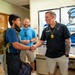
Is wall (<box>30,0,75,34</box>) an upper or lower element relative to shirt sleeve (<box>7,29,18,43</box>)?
upper

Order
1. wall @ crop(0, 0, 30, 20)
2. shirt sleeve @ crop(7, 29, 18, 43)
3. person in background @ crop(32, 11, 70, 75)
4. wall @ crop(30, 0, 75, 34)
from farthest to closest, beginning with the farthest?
wall @ crop(0, 0, 30, 20), wall @ crop(30, 0, 75, 34), person in background @ crop(32, 11, 70, 75), shirt sleeve @ crop(7, 29, 18, 43)

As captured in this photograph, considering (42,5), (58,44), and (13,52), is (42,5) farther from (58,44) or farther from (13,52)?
(13,52)

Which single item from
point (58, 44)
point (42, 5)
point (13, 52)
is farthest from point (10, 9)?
point (13, 52)

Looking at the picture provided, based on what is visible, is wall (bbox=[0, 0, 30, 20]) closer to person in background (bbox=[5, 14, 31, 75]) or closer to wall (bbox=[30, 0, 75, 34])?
wall (bbox=[30, 0, 75, 34])

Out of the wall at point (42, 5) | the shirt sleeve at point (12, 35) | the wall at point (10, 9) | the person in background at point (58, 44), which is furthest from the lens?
the wall at point (10, 9)

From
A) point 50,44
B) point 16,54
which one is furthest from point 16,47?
point 50,44

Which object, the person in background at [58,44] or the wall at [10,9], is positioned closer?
the person in background at [58,44]

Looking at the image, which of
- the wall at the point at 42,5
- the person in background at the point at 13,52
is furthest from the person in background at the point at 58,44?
the wall at the point at 42,5

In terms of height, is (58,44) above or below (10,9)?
below

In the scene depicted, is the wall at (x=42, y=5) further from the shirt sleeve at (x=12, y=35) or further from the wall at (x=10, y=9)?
the shirt sleeve at (x=12, y=35)

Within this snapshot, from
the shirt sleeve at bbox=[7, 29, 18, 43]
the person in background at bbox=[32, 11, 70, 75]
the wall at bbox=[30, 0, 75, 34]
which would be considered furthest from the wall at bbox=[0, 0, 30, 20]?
the shirt sleeve at bbox=[7, 29, 18, 43]

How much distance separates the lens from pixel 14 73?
5.98ft

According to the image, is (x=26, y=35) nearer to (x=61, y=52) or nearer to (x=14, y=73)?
(x=61, y=52)

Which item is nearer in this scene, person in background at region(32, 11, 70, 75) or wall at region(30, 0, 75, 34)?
person in background at region(32, 11, 70, 75)
